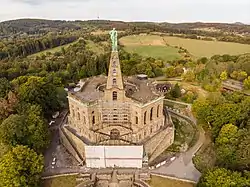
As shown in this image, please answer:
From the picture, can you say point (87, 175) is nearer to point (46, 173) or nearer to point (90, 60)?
point (46, 173)

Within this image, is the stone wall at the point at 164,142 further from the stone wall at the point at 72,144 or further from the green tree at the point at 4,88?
the green tree at the point at 4,88

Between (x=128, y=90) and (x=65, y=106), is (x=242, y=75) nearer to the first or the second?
(x=128, y=90)

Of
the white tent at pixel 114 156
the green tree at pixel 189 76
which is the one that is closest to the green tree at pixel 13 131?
the white tent at pixel 114 156

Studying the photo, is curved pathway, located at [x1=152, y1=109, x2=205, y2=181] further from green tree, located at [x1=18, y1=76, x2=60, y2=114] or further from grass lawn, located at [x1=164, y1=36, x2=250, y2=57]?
grass lawn, located at [x1=164, y1=36, x2=250, y2=57]

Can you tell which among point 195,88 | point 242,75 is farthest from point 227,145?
point 242,75

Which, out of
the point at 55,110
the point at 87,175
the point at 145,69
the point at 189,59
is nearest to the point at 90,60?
the point at 145,69

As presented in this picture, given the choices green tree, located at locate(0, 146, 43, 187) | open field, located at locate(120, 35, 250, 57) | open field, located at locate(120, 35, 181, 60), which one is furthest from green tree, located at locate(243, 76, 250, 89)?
green tree, located at locate(0, 146, 43, 187)
